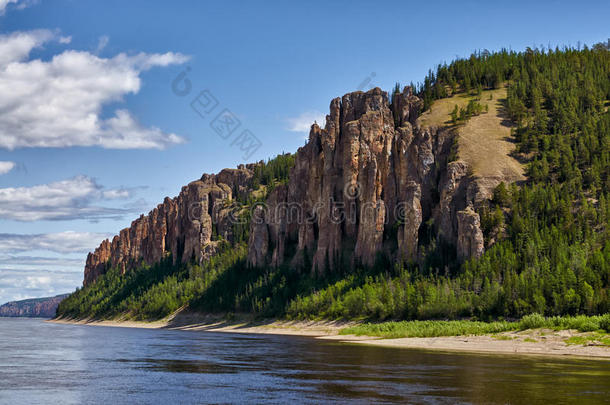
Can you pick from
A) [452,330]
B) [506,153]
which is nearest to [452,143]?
[506,153]

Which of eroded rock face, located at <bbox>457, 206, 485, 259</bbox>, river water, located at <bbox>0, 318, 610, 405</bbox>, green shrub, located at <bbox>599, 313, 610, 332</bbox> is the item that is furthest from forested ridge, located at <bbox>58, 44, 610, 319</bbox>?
river water, located at <bbox>0, 318, 610, 405</bbox>

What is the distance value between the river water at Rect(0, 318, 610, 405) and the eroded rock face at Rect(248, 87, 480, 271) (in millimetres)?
77195

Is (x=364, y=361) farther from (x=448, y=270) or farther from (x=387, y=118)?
(x=387, y=118)

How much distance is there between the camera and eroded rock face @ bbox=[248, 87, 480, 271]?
15275 centimetres

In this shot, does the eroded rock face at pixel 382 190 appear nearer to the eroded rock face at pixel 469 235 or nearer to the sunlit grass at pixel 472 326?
the eroded rock face at pixel 469 235

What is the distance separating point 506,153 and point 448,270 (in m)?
46.2

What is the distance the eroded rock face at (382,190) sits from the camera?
15275 cm

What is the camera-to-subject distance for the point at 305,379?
53.8 m

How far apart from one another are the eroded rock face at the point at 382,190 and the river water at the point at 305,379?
77195mm

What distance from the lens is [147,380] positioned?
55.0m

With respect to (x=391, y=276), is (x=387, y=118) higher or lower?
higher

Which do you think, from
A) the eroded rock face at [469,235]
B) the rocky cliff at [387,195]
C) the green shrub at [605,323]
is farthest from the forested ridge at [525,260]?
the green shrub at [605,323]

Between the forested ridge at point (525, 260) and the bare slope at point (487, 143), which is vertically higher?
the bare slope at point (487, 143)

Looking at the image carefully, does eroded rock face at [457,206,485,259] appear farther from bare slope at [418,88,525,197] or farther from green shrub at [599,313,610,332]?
green shrub at [599,313,610,332]
